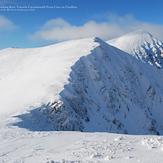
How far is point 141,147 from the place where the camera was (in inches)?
254

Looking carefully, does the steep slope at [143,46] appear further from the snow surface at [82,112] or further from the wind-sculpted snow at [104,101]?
the wind-sculpted snow at [104,101]

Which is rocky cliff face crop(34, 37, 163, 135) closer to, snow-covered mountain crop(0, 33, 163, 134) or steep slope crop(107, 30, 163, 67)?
snow-covered mountain crop(0, 33, 163, 134)

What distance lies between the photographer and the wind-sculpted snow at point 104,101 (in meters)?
15.1

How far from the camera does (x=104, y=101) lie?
2508cm

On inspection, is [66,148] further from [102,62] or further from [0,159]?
[102,62]

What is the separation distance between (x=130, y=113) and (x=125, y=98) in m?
3.06

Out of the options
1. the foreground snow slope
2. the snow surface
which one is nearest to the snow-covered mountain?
the snow surface

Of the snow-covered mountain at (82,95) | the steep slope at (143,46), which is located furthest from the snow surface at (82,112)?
the steep slope at (143,46)

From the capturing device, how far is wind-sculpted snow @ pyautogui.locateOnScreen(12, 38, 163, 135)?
49.7 feet

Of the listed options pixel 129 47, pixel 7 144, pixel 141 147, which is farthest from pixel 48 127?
pixel 129 47

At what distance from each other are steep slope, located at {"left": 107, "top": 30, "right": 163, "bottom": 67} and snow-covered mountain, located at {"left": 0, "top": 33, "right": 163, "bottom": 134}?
200 ft

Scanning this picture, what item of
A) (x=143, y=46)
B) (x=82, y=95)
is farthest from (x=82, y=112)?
(x=143, y=46)

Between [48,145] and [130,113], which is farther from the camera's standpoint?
[130,113]

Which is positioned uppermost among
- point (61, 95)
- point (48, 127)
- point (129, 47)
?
point (129, 47)
